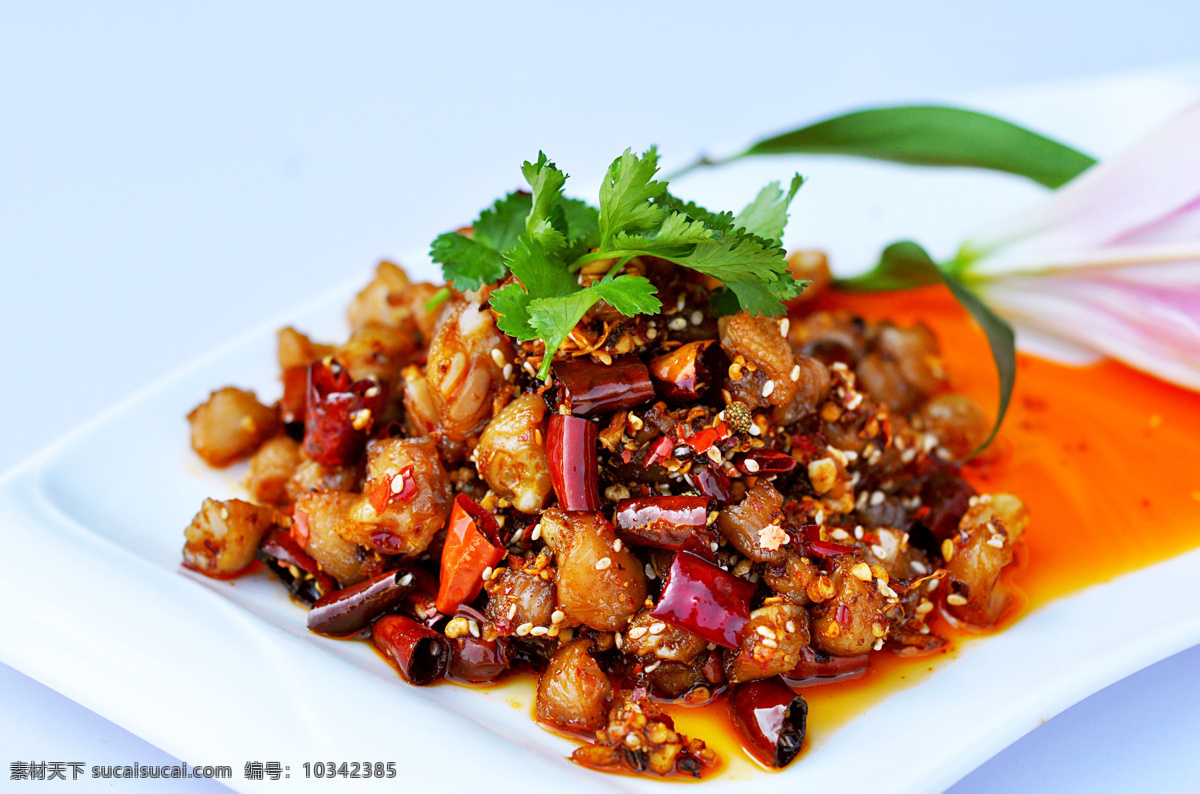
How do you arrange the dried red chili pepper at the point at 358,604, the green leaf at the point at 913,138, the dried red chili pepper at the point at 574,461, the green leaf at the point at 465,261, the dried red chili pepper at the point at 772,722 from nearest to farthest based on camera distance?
the dried red chili pepper at the point at 772,722 < the dried red chili pepper at the point at 574,461 < the dried red chili pepper at the point at 358,604 < the green leaf at the point at 465,261 < the green leaf at the point at 913,138

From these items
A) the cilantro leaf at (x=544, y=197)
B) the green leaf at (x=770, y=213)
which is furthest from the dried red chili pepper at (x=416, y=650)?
the green leaf at (x=770, y=213)

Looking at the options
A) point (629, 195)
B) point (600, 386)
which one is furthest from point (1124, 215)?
point (600, 386)

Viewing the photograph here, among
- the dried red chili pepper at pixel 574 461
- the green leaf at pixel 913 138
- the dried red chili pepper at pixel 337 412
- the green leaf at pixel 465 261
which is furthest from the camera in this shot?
the green leaf at pixel 913 138

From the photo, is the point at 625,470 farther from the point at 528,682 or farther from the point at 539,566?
the point at 528,682

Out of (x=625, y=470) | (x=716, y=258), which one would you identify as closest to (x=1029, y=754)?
(x=625, y=470)

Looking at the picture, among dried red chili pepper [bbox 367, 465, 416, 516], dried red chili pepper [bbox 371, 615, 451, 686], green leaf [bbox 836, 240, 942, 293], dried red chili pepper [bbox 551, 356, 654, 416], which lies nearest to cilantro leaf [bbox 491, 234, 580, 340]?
dried red chili pepper [bbox 551, 356, 654, 416]

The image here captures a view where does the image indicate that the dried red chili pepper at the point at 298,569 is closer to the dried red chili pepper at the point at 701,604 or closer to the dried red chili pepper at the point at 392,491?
the dried red chili pepper at the point at 392,491

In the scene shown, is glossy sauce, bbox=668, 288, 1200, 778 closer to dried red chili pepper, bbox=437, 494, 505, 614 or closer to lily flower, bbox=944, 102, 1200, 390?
lily flower, bbox=944, 102, 1200, 390

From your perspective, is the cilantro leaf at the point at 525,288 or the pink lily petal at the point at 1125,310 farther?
the pink lily petal at the point at 1125,310

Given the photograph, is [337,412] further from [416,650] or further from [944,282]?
[944,282]
